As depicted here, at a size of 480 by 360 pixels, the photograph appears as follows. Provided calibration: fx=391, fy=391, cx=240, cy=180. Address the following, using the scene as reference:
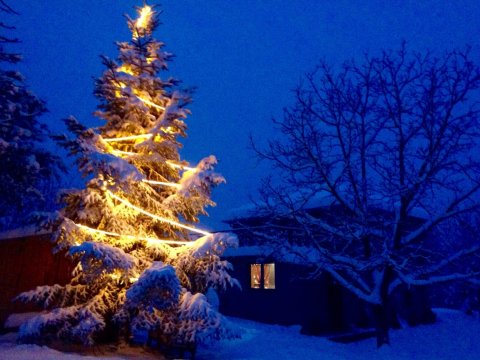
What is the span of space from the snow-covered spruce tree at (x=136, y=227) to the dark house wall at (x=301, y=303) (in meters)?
9.93

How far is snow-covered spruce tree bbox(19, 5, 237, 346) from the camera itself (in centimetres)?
838

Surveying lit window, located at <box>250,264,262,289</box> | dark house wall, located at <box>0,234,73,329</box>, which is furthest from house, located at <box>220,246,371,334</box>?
dark house wall, located at <box>0,234,73,329</box>

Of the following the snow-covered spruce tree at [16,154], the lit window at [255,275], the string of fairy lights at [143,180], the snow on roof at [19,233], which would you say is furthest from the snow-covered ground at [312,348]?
the snow-covered spruce tree at [16,154]

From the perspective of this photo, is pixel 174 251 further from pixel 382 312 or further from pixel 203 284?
pixel 382 312

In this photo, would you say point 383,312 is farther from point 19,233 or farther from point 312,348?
point 19,233

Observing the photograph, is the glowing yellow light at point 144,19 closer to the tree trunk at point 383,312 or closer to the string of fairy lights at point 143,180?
the string of fairy lights at point 143,180

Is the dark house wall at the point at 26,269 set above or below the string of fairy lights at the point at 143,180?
below

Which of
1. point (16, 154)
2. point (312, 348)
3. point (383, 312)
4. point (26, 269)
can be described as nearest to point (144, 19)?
point (16, 154)

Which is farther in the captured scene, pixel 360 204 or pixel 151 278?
pixel 360 204

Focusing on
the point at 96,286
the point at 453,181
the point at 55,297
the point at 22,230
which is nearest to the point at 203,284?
the point at 96,286

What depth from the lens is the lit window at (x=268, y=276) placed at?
21531mm

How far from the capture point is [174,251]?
32.1ft

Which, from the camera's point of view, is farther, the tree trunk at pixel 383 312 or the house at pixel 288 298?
the house at pixel 288 298

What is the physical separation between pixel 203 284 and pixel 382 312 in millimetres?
7050
